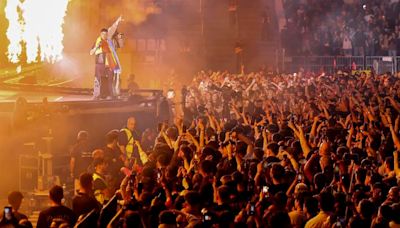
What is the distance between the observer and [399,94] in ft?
55.3

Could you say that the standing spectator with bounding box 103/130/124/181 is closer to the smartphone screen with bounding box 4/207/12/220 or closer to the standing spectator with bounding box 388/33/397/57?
the smartphone screen with bounding box 4/207/12/220

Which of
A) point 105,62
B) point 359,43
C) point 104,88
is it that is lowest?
point 104,88

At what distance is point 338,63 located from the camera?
29625 mm

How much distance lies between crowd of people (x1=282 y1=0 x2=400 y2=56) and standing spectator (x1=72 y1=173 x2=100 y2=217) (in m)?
24.8

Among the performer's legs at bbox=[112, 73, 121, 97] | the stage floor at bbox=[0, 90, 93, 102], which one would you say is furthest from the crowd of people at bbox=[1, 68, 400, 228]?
the stage floor at bbox=[0, 90, 93, 102]

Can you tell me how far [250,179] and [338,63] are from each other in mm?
21965

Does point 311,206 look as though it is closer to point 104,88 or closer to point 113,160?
point 113,160

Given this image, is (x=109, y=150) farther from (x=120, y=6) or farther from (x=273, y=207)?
(x=120, y=6)

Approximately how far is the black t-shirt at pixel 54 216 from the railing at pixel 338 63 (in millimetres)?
21904

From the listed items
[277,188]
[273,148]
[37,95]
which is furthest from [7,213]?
[37,95]

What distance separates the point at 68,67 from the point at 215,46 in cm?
629

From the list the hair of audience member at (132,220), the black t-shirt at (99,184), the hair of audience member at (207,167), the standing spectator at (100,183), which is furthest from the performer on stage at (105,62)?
the hair of audience member at (132,220)

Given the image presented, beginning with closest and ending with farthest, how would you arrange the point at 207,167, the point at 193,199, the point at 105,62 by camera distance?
1. the point at 193,199
2. the point at 207,167
3. the point at 105,62

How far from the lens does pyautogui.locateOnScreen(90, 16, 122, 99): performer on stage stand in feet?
57.9
